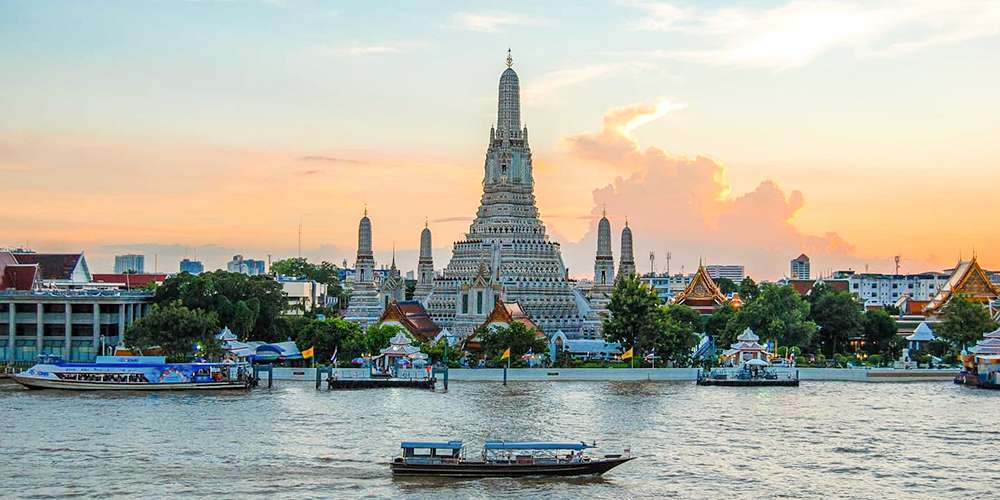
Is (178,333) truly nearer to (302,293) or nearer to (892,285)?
(302,293)

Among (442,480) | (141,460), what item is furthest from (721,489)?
(141,460)

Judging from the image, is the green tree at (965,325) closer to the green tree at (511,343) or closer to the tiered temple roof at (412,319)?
the green tree at (511,343)

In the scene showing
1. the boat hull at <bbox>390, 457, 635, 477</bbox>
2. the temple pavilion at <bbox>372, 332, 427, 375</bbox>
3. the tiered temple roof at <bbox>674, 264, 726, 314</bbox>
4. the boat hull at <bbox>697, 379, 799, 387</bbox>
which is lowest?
the boat hull at <bbox>390, 457, 635, 477</bbox>

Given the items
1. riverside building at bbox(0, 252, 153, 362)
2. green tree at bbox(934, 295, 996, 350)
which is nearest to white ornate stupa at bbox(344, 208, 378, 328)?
riverside building at bbox(0, 252, 153, 362)

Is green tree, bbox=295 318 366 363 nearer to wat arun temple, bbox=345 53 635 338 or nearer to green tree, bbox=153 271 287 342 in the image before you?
green tree, bbox=153 271 287 342

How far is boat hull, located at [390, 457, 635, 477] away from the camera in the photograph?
39500 mm

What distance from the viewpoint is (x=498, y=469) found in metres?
39.6

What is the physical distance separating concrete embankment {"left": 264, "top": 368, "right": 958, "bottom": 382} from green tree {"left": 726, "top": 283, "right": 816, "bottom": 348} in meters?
6.33

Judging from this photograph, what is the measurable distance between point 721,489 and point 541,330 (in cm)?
4829

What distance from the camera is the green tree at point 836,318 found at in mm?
89062

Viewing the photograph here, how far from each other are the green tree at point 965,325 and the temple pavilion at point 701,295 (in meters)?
28.3

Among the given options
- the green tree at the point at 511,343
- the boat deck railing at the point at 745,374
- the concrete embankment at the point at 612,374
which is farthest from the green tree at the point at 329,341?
the boat deck railing at the point at 745,374

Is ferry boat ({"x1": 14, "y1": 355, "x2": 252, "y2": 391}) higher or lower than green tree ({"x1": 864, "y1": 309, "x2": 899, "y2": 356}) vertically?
lower

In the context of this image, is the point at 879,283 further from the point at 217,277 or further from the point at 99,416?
the point at 99,416
